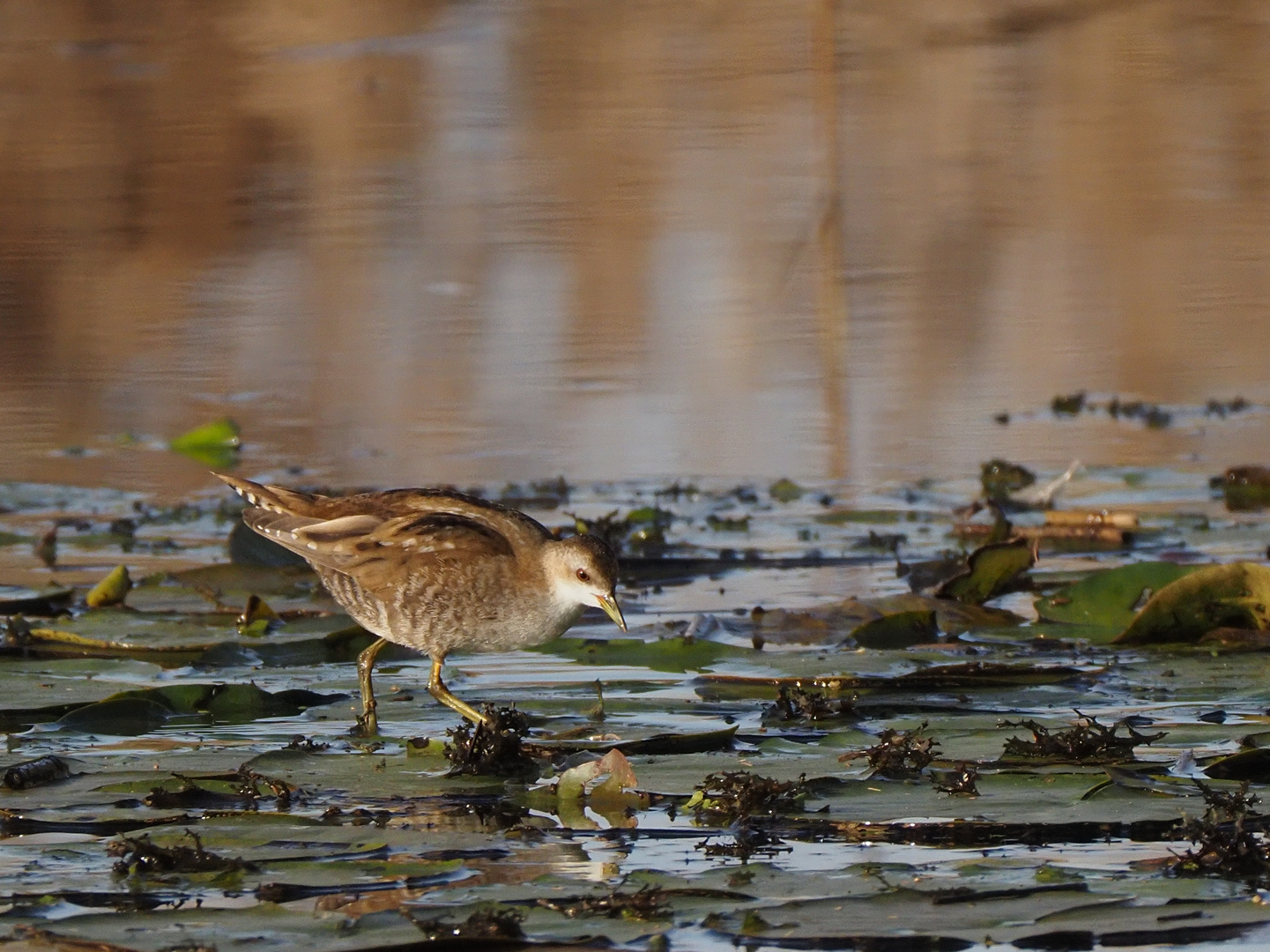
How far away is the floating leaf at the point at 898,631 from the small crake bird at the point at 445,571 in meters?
0.81

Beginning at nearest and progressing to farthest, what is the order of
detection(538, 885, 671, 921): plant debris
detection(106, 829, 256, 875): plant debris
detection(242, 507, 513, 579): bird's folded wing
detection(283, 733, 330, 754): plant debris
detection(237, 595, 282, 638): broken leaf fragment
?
1. detection(538, 885, 671, 921): plant debris
2. detection(106, 829, 256, 875): plant debris
3. detection(283, 733, 330, 754): plant debris
4. detection(242, 507, 513, 579): bird's folded wing
5. detection(237, 595, 282, 638): broken leaf fragment

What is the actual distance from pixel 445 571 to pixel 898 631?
1.47 m

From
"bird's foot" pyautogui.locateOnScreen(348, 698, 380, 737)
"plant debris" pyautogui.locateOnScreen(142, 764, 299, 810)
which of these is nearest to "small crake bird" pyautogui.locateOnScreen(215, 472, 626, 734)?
"bird's foot" pyautogui.locateOnScreen(348, 698, 380, 737)

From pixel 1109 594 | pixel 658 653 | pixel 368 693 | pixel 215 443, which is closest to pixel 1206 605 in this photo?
pixel 1109 594

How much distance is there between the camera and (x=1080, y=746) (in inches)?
203

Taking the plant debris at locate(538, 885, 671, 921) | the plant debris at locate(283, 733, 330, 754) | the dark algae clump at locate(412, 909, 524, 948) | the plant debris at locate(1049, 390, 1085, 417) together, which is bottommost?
Answer: the plant debris at locate(538, 885, 671, 921)

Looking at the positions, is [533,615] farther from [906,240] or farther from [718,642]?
[906,240]

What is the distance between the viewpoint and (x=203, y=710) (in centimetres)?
598

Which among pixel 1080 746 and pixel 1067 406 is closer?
pixel 1080 746

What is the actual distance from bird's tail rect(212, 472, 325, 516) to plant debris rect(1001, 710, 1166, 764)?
2566 millimetres

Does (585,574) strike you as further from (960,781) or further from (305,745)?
(960,781)

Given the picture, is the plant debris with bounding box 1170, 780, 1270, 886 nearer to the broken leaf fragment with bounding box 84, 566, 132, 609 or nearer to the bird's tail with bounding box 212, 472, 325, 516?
the bird's tail with bounding box 212, 472, 325, 516

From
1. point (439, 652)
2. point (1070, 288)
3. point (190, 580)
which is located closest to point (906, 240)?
point (1070, 288)

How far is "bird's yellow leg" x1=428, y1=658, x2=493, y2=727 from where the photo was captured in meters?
5.86
